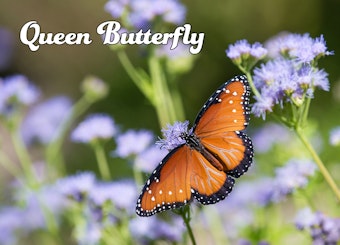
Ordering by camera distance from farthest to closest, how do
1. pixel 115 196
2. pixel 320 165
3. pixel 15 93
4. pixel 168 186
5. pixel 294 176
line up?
1. pixel 15 93
2. pixel 115 196
3. pixel 294 176
4. pixel 320 165
5. pixel 168 186

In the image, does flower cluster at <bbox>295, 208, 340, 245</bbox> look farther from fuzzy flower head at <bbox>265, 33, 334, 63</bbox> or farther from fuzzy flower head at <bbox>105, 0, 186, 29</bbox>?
fuzzy flower head at <bbox>105, 0, 186, 29</bbox>

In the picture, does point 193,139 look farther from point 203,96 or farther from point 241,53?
point 203,96

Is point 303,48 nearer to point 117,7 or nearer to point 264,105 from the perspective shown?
point 264,105

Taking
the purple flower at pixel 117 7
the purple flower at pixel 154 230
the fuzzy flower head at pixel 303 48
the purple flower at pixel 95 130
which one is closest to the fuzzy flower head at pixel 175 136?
the fuzzy flower head at pixel 303 48

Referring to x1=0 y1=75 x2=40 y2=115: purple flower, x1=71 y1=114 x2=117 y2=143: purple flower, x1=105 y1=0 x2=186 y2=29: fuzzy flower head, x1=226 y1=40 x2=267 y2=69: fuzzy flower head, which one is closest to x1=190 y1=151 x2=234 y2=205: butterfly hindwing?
x1=226 y1=40 x2=267 y2=69: fuzzy flower head

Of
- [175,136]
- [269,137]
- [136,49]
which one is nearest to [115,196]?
[175,136]

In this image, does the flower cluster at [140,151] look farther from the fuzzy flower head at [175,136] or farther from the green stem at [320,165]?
the green stem at [320,165]
